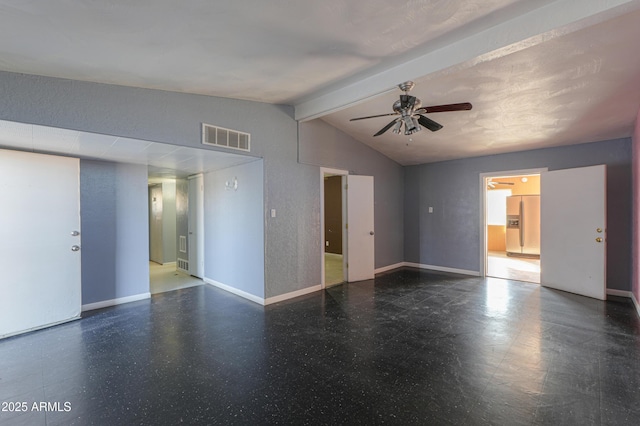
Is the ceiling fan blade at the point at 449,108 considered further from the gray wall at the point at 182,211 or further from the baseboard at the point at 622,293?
the gray wall at the point at 182,211

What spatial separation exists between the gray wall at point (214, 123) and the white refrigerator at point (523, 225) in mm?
6580

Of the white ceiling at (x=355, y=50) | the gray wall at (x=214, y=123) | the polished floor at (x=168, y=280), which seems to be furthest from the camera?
the polished floor at (x=168, y=280)

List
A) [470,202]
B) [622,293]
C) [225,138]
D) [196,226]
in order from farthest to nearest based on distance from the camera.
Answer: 1. [470,202]
2. [196,226]
3. [622,293]
4. [225,138]

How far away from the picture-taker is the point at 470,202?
5879 mm

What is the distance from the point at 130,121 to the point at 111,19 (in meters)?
1.30

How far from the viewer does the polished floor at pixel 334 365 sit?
189cm

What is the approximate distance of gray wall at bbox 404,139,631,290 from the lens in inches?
173

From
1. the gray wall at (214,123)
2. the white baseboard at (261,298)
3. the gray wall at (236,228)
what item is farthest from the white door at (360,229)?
the gray wall at (236,228)

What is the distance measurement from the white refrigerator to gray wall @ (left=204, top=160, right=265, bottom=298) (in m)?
7.64

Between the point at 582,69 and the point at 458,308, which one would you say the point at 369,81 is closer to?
the point at 582,69

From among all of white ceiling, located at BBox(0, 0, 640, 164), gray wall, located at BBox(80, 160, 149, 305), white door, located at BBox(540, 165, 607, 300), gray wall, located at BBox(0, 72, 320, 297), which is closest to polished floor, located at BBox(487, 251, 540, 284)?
white door, located at BBox(540, 165, 607, 300)

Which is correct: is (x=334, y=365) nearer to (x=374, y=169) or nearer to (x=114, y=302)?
(x=114, y=302)

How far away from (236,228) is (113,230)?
5.61 ft

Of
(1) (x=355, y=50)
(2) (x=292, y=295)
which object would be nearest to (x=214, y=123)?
(1) (x=355, y=50)
